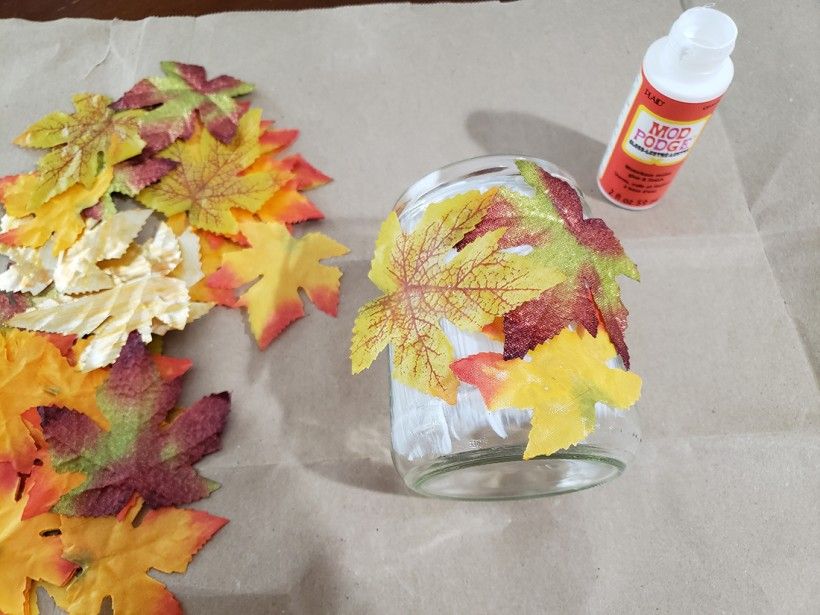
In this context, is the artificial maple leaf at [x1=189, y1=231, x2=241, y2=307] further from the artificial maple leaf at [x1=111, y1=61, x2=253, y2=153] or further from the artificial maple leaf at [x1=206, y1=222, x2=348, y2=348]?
the artificial maple leaf at [x1=111, y1=61, x2=253, y2=153]

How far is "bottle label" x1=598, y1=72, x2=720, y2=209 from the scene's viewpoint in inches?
20.3

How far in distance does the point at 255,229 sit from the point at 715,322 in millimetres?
454

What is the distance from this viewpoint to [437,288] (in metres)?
0.40

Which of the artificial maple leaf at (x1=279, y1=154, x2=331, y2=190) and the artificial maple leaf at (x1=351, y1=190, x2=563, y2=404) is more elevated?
the artificial maple leaf at (x1=351, y1=190, x2=563, y2=404)

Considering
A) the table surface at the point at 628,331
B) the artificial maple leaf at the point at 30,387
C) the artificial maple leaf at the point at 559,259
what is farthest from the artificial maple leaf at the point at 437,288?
the artificial maple leaf at the point at 30,387

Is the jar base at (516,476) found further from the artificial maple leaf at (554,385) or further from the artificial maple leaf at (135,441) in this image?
the artificial maple leaf at (135,441)

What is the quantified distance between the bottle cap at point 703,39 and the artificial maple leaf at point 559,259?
0.16 meters

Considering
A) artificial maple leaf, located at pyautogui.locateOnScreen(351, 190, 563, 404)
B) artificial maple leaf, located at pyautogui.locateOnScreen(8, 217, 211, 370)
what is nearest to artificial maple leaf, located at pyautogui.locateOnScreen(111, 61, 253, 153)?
artificial maple leaf, located at pyautogui.locateOnScreen(8, 217, 211, 370)

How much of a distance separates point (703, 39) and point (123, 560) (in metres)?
0.61

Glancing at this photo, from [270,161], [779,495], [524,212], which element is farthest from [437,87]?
[779,495]

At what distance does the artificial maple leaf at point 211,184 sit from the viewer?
624 mm

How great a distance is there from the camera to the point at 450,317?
39cm

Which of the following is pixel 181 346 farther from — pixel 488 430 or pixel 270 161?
pixel 488 430

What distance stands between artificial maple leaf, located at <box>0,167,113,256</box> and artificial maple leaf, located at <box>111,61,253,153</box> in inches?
2.7
